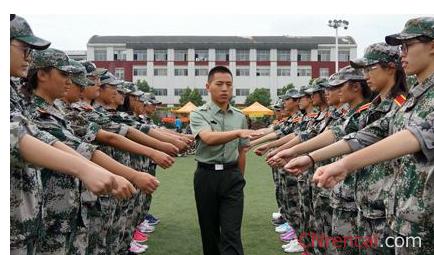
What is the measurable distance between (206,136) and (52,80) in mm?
1510

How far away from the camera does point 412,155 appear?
259 centimetres

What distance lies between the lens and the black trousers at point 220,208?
4418 mm

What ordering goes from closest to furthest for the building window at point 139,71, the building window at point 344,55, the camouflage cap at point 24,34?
the camouflage cap at point 24,34
the building window at point 344,55
the building window at point 139,71

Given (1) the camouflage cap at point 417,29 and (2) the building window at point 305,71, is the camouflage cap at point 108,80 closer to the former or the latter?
(1) the camouflage cap at point 417,29

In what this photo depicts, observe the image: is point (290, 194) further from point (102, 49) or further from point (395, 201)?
point (102, 49)

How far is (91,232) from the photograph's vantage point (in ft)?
14.4

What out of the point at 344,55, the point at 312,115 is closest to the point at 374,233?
the point at 312,115

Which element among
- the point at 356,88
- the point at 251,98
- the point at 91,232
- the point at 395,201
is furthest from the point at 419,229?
the point at 251,98

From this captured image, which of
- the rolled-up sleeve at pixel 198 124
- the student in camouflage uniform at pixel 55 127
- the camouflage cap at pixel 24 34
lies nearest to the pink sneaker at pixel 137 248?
the rolled-up sleeve at pixel 198 124

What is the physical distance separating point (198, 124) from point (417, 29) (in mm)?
2364

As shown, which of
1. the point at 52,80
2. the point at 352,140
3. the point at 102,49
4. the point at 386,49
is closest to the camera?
the point at 352,140

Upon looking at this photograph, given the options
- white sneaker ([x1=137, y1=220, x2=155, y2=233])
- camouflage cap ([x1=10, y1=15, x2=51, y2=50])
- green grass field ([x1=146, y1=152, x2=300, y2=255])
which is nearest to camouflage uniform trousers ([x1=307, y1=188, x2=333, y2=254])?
green grass field ([x1=146, y1=152, x2=300, y2=255])

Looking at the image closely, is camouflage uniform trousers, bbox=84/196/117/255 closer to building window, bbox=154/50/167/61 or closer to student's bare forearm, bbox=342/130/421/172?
student's bare forearm, bbox=342/130/421/172

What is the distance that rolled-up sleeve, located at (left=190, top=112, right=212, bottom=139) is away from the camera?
4613mm
